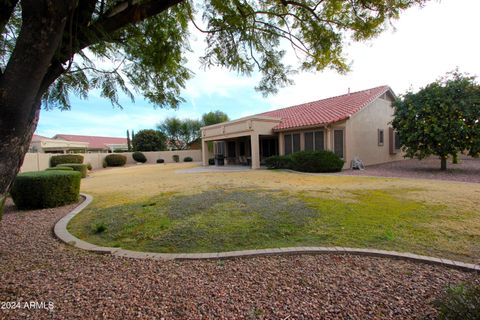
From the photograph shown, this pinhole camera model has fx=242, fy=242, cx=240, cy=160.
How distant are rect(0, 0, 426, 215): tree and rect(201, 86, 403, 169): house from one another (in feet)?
37.7

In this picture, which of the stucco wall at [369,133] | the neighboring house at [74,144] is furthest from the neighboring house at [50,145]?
the stucco wall at [369,133]

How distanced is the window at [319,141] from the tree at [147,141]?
30790mm

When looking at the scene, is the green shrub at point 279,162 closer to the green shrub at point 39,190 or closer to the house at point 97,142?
the green shrub at point 39,190

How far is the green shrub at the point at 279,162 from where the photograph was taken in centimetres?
1616

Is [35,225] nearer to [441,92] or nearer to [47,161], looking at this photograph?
[441,92]

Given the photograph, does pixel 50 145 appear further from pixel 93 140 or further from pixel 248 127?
pixel 248 127

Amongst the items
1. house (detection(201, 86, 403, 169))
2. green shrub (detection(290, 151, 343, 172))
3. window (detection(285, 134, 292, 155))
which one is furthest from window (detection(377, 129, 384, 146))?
window (detection(285, 134, 292, 155))

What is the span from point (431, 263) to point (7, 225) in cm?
827

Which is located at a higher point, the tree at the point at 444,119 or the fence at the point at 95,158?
the tree at the point at 444,119

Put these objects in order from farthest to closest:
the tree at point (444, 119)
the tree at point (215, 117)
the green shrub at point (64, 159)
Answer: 1. the tree at point (215, 117)
2. the green shrub at point (64, 159)
3. the tree at point (444, 119)

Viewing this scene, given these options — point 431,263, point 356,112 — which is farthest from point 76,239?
point 356,112

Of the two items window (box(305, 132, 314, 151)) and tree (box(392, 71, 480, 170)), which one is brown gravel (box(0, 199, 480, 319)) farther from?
window (box(305, 132, 314, 151))

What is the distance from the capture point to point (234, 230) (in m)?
4.57

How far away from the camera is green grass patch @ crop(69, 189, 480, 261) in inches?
154
